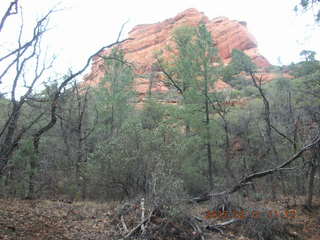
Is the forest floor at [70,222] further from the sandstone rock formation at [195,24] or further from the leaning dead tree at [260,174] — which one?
the sandstone rock formation at [195,24]

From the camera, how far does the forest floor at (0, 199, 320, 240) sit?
6.42 metres

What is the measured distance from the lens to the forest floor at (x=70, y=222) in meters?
6.42

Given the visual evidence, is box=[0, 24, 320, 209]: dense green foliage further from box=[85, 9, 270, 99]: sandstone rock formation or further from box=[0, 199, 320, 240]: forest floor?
box=[85, 9, 270, 99]: sandstone rock formation

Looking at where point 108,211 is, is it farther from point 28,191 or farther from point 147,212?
point 28,191

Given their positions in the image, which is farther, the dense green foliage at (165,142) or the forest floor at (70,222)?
the dense green foliage at (165,142)

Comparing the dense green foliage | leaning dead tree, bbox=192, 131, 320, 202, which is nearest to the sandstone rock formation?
the dense green foliage

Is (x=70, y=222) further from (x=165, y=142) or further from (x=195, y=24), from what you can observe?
(x=195, y=24)

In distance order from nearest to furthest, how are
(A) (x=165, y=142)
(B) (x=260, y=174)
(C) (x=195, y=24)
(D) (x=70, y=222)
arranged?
1. (D) (x=70, y=222)
2. (B) (x=260, y=174)
3. (A) (x=165, y=142)
4. (C) (x=195, y=24)

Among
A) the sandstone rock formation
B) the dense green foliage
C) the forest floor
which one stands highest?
the sandstone rock formation

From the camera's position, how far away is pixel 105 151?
1082 cm

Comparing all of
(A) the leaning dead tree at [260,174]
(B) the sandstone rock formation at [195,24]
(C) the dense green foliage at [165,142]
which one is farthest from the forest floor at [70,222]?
(B) the sandstone rock formation at [195,24]

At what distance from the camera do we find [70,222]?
7.70m

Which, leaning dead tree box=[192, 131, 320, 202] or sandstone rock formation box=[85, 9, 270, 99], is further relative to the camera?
sandstone rock formation box=[85, 9, 270, 99]

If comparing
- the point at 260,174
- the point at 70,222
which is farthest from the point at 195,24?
the point at 70,222
